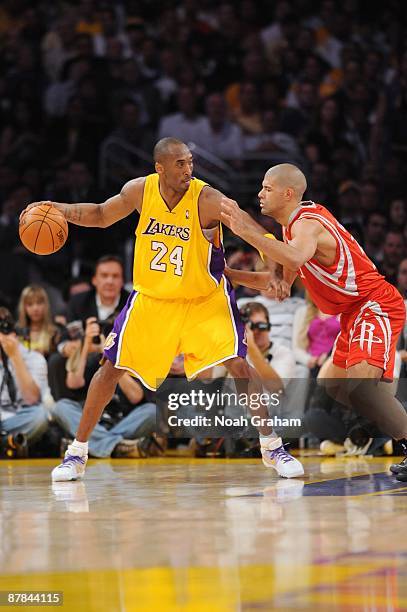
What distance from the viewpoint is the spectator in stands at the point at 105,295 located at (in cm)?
852

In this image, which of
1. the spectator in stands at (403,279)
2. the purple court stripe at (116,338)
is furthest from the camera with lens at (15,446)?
the spectator in stands at (403,279)

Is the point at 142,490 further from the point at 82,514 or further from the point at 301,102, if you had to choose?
the point at 301,102

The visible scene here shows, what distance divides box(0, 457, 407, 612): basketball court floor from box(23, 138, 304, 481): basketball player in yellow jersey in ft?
1.78

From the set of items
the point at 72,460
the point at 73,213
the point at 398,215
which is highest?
the point at 398,215

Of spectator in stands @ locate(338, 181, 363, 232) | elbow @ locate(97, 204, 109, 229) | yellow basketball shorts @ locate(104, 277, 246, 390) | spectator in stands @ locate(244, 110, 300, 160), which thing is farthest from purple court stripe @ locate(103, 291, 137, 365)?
spectator in stands @ locate(244, 110, 300, 160)

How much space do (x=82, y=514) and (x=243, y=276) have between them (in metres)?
1.92

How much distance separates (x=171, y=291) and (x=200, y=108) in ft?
20.8

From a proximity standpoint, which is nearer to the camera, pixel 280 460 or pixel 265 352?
pixel 280 460

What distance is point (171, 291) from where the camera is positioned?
624 centimetres

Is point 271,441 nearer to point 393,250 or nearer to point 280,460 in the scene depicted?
point 280,460

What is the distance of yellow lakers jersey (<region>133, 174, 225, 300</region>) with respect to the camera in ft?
20.4

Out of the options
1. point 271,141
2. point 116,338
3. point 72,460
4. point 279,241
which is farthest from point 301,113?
point 72,460

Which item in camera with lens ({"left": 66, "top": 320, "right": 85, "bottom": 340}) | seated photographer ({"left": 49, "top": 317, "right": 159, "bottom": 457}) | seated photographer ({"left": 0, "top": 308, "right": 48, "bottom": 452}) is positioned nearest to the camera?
seated photographer ({"left": 49, "top": 317, "right": 159, "bottom": 457})

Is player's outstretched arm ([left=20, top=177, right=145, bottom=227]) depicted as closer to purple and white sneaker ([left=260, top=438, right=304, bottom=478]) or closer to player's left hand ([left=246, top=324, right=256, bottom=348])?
purple and white sneaker ([left=260, top=438, right=304, bottom=478])
